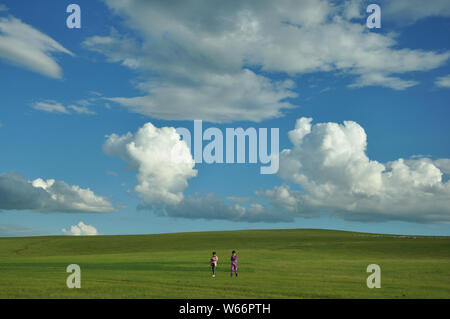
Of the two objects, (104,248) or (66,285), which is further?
(104,248)

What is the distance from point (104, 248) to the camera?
100875mm

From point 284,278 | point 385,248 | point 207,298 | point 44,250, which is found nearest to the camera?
point 207,298

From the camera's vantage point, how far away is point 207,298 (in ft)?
72.4
